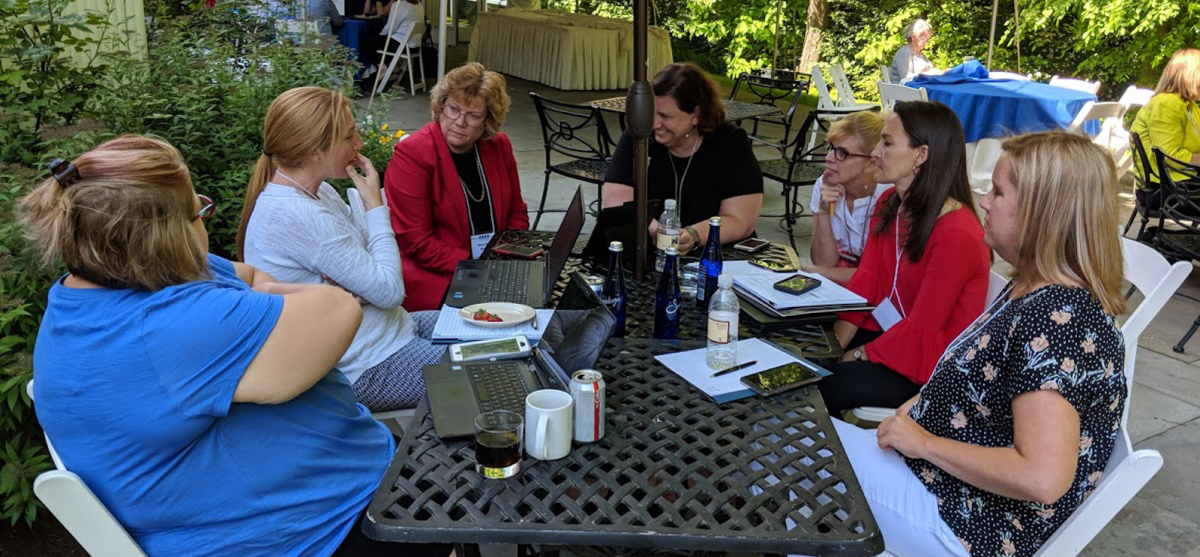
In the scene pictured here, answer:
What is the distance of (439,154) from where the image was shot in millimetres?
3373

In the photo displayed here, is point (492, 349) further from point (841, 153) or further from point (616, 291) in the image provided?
point (841, 153)

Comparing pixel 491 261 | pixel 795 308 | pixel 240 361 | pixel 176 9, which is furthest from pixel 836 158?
pixel 176 9

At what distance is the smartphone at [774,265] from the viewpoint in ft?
9.28

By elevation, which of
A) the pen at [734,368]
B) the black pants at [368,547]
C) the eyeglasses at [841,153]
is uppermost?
the eyeglasses at [841,153]

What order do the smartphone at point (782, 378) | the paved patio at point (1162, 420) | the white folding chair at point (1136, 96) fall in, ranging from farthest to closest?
the white folding chair at point (1136, 96) < the paved patio at point (1162, 420) < the smartphone at point (782, 378)

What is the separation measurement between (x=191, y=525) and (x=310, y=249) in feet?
3.15

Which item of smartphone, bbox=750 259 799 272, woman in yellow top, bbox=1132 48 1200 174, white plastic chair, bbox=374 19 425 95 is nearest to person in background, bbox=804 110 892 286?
smartphone, bbox=750 259 799 272

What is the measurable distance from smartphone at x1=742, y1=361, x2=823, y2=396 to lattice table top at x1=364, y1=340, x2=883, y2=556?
0.08 meters

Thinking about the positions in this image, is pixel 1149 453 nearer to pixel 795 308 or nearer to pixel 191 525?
pixel 795 308

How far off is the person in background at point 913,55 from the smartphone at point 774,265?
6.57m

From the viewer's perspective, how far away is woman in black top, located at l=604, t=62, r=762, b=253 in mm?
3373

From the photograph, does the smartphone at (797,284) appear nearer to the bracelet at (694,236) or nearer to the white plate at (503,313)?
the bracelet at (694,236)

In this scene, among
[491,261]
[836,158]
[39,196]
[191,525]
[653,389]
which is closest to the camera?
[39,196]

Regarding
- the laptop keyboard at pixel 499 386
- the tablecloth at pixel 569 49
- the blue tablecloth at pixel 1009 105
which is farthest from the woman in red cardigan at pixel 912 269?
the tablecloth at pixel 569 49
